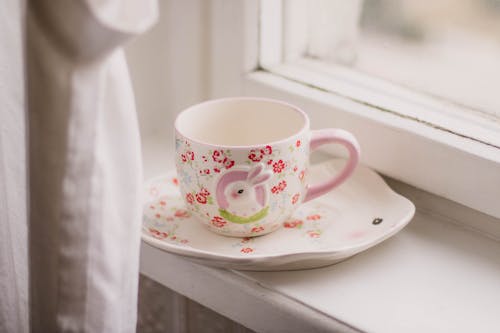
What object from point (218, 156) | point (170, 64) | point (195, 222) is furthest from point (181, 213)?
point (170, 64)

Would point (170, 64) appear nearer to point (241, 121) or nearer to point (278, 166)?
point (241, 121)

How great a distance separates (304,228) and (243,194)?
0.10m

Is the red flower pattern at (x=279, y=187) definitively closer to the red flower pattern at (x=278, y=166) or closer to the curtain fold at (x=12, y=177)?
the red flower pattern at (x=278, y=166)

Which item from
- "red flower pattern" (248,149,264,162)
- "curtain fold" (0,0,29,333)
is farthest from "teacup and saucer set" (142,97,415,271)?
"curtain fold" (0,0,29,333)

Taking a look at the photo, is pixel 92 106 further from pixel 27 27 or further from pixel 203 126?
pixel 203 126

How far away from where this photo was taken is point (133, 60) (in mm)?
858

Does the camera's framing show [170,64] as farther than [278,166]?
Yes

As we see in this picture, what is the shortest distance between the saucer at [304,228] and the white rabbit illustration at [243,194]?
0.11 ft

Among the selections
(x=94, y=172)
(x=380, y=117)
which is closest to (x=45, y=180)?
(x=94, y=172)

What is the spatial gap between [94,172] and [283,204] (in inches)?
9.2

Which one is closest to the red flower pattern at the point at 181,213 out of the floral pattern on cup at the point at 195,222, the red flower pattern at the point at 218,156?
the floral pattern on cup at the point at 195,222

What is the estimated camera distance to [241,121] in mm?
727

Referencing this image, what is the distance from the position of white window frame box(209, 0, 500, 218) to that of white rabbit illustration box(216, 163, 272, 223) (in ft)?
0.56

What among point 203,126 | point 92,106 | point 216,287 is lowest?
point 216,287
